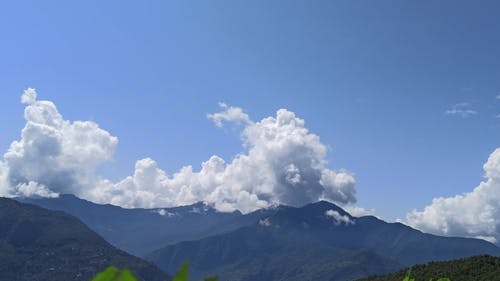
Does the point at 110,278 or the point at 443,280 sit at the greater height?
the point at 443,280

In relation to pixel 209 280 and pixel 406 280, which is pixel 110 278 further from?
pixel 406 280

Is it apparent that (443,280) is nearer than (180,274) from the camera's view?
No

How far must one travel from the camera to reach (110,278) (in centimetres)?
245

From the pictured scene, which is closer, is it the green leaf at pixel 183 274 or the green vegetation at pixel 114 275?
the green vegetation at pixel 114 275

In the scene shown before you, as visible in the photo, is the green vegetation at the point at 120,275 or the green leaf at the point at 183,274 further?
the green leaf at the point at 183,274

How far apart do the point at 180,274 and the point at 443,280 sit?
2.08 metres

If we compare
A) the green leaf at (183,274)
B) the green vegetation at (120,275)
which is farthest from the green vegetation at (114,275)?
the green leaf at (183,274)

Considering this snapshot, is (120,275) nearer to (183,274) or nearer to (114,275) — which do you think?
(114,275)

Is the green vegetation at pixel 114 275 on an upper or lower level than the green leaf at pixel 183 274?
lower

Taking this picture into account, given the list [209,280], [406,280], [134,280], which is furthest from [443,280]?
[134,280]

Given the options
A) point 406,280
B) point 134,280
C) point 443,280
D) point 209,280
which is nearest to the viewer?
point 134,280

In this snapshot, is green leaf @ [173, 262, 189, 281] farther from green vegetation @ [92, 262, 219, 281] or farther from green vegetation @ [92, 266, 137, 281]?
green vegetation @ [92, 266, 137, 281]

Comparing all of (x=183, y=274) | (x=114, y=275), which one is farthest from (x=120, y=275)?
(x=183, y=274)

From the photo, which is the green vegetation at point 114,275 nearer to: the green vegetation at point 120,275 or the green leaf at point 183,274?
the green vegetation at point 120,275
